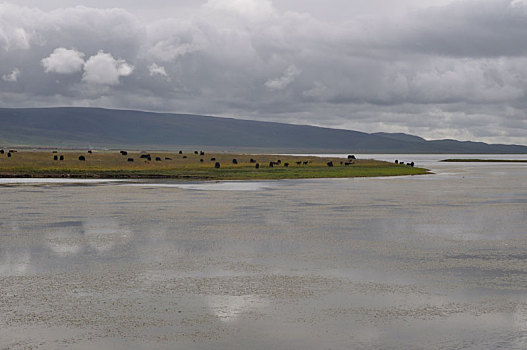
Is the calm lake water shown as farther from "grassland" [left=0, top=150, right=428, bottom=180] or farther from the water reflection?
"grassland" [left=0, top=150, right=428, bottom=180]

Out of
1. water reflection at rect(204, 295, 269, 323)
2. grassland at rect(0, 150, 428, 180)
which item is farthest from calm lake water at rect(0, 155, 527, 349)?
grassland at rect(0, 150, 428, 180)

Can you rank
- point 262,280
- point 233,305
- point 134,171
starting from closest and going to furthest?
point 233,305 < point 262,280 < point 134,171

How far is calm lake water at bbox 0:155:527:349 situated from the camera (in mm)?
11141

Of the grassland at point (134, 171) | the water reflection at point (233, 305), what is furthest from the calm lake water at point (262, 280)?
the grassland at point (134, 171)

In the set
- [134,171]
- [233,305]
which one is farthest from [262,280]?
[134,171]

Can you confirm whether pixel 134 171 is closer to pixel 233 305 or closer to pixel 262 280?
pixel 262 280

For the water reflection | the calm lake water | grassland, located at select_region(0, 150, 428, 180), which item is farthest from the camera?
grassland, located at select_region(0, 150, 428, 180)

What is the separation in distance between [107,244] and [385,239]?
8.89 meters

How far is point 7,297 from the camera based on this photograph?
13633 millimetres

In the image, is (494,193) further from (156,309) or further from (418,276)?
(156,309)

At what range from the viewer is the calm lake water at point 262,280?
1114cm

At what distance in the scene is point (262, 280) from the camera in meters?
15.4

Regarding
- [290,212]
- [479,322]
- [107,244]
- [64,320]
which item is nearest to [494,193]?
[290,212]

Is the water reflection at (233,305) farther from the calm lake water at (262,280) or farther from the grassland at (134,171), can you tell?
the grassland at (134,171)
